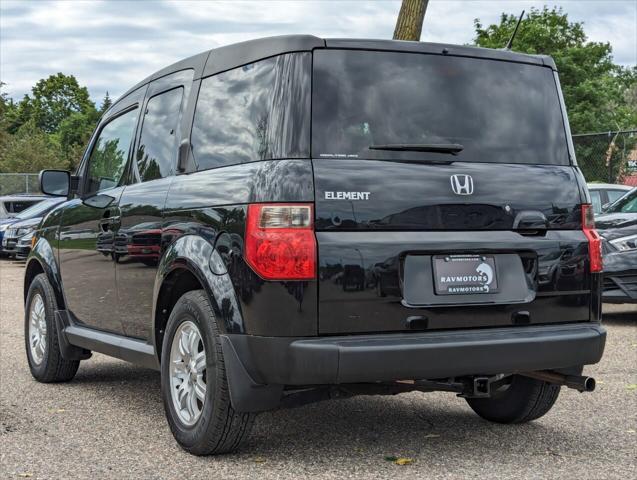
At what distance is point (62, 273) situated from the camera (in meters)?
7.17

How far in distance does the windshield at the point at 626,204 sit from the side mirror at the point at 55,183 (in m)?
7.11

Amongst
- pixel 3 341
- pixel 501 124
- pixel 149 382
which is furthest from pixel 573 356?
pixel 3 341

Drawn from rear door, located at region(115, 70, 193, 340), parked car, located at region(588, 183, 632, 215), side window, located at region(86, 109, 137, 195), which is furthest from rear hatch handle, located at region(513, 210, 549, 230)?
parked car, located at region(588, 183, 632, 215)

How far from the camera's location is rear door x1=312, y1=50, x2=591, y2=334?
4.54 m

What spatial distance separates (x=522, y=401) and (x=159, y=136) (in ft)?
8.40

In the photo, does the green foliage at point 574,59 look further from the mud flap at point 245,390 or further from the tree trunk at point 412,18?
the mud flap at point 245,390

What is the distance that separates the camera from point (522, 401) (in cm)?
582

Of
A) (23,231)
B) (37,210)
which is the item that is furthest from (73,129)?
(23,231)

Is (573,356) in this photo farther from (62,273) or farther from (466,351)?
(62,273)

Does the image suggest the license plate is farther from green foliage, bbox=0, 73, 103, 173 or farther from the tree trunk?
green foliage, bbox=0, 73, 103, 173

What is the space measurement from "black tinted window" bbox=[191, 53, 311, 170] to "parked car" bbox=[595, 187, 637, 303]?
6559mm

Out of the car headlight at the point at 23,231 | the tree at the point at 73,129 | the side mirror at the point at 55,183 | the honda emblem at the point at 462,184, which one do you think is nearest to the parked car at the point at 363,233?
the honda emblem at the point at 462,184

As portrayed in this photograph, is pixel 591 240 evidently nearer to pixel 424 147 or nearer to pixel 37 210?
pixel 424 147

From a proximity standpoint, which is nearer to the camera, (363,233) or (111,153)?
(363,233)
